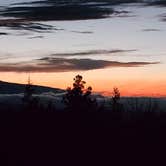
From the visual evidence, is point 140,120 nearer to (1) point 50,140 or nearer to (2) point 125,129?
(2) point 125,129

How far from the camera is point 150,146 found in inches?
452

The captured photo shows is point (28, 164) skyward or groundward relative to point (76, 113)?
groundward

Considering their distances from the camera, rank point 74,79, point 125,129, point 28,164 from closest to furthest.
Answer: point 28,164
point 125,129
point 74,79

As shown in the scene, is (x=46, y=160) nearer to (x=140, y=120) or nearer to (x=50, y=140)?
(x=50, y=140)

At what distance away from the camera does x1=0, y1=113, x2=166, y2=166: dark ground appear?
36.1 feet

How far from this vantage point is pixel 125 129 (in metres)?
12.3

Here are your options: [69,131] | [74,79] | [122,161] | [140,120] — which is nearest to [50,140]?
[69,131]

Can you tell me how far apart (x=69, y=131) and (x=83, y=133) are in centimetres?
26

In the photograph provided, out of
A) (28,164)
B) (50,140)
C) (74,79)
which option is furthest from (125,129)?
(74,79)

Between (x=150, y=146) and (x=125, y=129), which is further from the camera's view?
(x=125, y=129)

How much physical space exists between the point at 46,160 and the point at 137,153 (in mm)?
1589

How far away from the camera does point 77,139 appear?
1155 centimetres

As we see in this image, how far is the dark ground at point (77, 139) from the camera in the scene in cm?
1101

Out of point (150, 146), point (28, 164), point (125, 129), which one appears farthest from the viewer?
point (125, 129)
